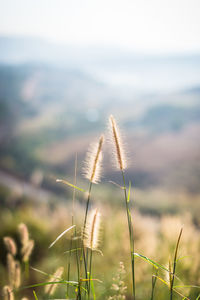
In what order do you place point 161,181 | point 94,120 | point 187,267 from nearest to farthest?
point 187,267, point 161,181, point 94,120

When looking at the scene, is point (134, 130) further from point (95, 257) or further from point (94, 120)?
point (95, 257)

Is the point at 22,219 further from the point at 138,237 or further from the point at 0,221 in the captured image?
the point at 138,237

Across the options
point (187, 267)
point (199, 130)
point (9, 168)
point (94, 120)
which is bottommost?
point (187, 267)

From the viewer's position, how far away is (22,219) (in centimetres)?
441

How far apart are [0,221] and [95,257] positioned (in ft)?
5.83

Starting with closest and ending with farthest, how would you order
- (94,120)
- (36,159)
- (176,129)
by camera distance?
(36,159)
(176,129)
(94,120)

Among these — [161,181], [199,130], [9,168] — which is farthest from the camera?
[199,130]

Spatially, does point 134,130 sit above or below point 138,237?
above

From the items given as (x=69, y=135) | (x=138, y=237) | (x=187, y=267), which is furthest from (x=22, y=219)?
(x=69, y=135)

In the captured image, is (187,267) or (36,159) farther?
(36,159)

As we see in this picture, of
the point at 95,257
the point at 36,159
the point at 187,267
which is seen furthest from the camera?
the point at 36,159

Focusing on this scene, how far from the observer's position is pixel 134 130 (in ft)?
84.5

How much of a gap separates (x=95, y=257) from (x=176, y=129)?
22677mm

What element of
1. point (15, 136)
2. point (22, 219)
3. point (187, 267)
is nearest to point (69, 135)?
point (15, 136)
